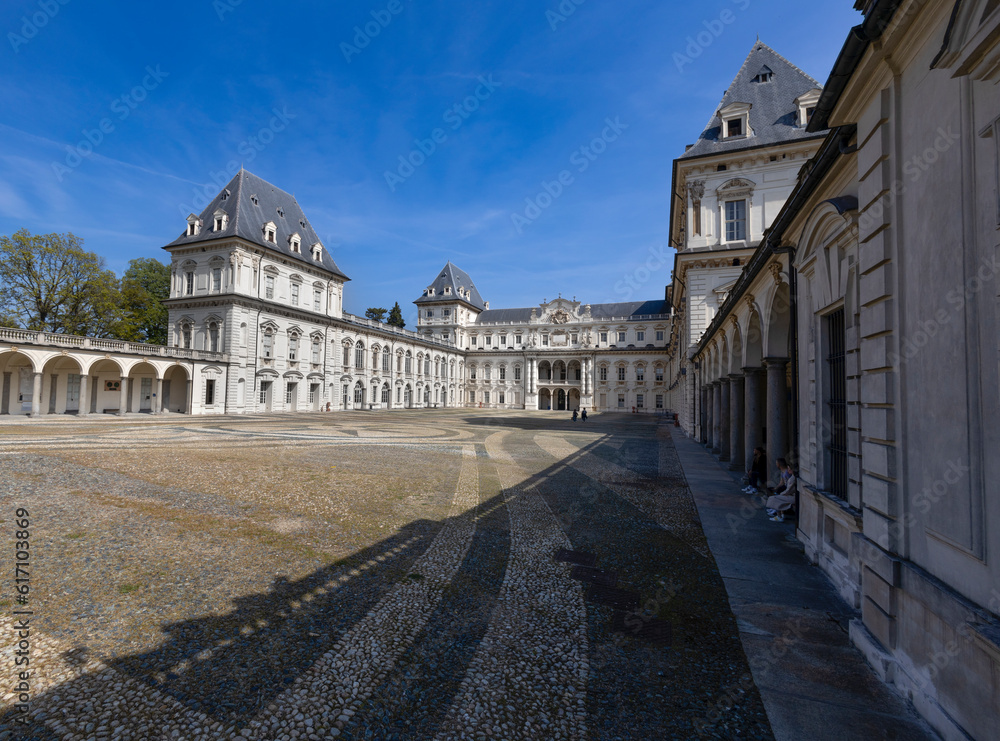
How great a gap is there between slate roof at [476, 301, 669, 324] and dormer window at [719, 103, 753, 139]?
137 feet

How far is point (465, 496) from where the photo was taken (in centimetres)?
986

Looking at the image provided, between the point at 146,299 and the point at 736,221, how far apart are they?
50031 mm

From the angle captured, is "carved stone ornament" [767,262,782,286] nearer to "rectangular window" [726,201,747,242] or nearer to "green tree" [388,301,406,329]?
"rectangular window" [726,201,747,242]

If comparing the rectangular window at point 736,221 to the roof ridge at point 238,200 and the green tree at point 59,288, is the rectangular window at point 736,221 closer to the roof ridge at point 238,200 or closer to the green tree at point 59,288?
the roof ridge at point 238,200

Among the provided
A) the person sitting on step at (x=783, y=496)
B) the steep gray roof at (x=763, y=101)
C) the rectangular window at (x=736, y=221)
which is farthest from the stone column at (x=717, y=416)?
the steep gray roof at (x=763, y=101)

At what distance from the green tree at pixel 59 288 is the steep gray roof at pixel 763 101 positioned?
46.2 meters

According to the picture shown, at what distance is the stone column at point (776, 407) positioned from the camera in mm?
9273

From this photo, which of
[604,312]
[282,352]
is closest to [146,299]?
[282,352]

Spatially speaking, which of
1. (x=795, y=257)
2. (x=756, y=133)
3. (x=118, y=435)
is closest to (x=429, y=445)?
(x=118, y=435)

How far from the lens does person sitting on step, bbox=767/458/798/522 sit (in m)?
8.22

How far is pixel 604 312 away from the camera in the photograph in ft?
230

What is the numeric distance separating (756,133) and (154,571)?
3137 centimetres

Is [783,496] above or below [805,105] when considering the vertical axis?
below

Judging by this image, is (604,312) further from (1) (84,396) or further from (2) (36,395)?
(2) (36,395)
